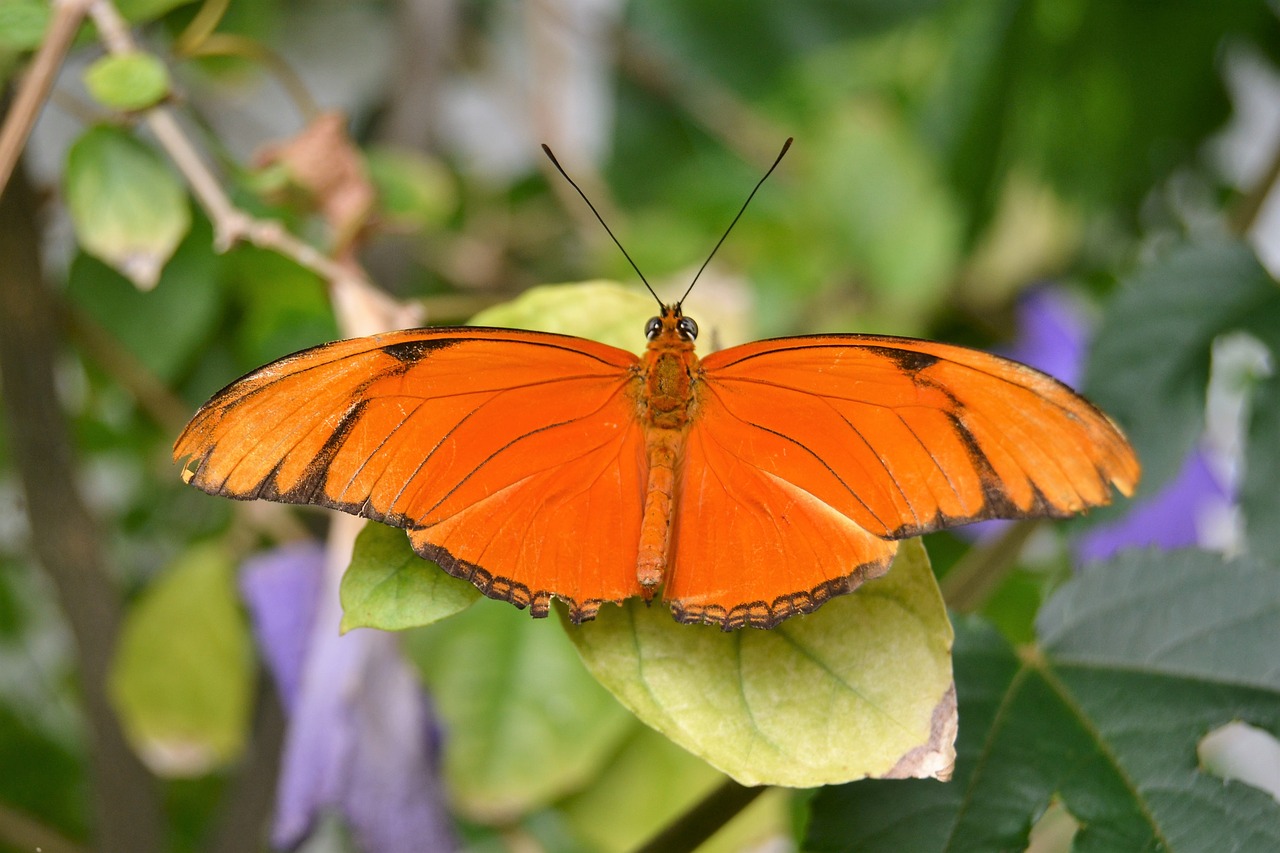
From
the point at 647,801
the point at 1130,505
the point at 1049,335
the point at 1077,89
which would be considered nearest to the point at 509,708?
the point at 647,801

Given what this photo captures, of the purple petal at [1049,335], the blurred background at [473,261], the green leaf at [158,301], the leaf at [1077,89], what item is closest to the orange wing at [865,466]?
the blurred background at [473,261]

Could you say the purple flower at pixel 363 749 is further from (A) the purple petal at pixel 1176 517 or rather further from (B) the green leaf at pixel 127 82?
(A) the purple petal at pixel 1176 517

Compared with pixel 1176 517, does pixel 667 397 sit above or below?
below

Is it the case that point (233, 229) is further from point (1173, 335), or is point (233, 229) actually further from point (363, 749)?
point (1173, 335)

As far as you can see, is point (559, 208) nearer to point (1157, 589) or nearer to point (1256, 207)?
point (1256, 207)

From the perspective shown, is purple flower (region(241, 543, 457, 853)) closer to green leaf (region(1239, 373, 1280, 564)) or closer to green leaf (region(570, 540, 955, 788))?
green leaf (region(570, 540, 955, 788))

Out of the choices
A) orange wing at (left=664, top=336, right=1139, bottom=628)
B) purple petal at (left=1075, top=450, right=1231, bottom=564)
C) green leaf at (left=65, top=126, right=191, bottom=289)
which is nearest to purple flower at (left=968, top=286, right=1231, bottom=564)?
purple petal at (left=1075, top=450, right=1231, bottom=564)
